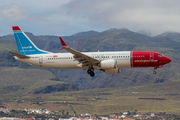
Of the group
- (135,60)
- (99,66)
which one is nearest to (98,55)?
(99,66)

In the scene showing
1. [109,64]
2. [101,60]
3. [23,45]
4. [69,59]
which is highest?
[23,45]

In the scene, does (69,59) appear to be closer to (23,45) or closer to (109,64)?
(109,64)

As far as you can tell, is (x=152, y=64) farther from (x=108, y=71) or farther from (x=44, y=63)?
(x=44, y=63)

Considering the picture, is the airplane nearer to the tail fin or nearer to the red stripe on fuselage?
the red stripe on fuselage

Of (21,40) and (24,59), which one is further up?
(21,40)

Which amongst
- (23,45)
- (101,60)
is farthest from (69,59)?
(23,45)

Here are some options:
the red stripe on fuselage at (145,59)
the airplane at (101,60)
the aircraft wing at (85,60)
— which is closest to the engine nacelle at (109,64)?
the airplane at (101,60)

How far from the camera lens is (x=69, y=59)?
81.4 meters

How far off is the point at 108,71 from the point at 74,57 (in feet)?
33.3

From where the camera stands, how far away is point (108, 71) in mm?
82500

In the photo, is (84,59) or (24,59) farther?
(24,59)

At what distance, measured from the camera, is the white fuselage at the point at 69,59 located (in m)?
78.8

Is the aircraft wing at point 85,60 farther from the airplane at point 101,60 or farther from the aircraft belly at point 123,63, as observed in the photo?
the aircraft belly at point 123,63

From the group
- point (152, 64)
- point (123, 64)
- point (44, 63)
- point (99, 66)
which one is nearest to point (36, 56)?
point (44, 63)
